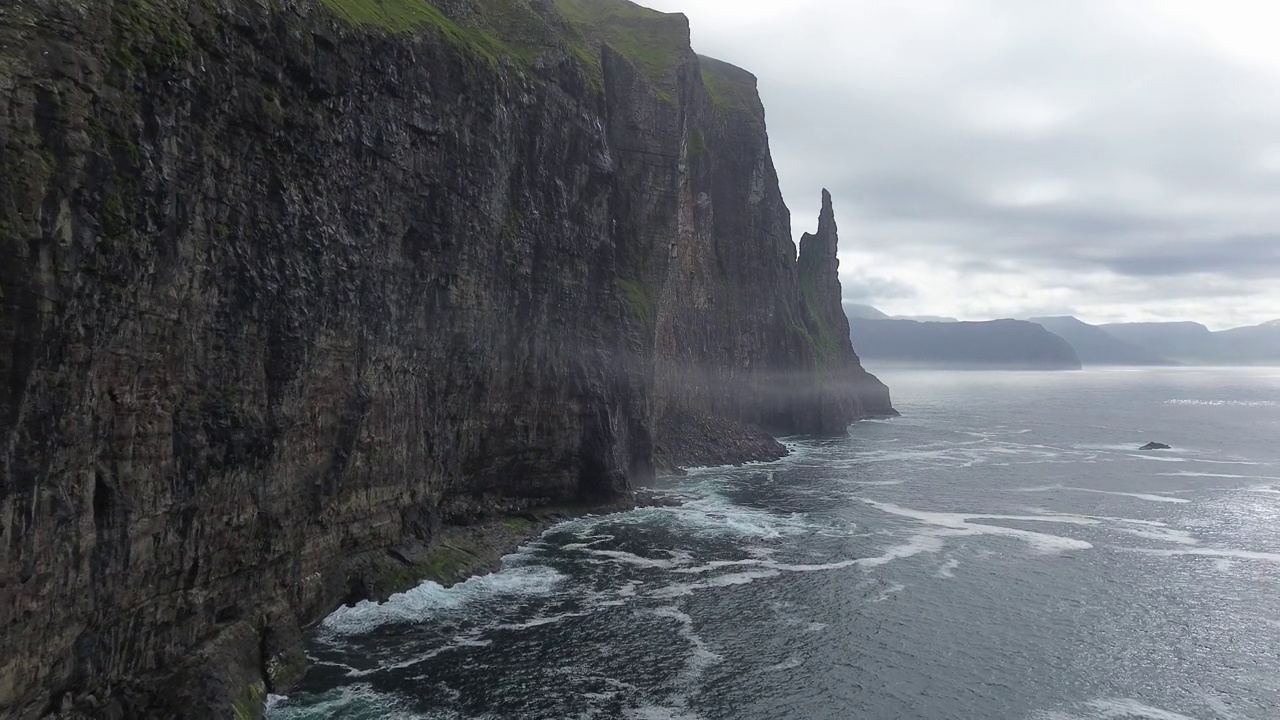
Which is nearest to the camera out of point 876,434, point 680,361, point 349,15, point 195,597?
point 195,597

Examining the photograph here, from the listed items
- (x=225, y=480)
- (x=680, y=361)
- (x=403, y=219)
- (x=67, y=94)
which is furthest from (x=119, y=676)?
(x=680, y=361)

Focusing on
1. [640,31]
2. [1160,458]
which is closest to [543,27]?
[640,31]

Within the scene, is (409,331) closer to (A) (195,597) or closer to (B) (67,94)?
(A) (195,597)

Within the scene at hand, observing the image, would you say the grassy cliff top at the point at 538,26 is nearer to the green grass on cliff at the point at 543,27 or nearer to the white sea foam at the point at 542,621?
the green grass on cliff at the point at 543,27

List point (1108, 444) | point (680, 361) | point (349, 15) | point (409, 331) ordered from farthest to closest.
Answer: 1. point (1108, 444)
2. point (680, 361)
3. point (409, 331)
4. point (349, 15)

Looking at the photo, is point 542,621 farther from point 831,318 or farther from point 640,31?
point 831,318

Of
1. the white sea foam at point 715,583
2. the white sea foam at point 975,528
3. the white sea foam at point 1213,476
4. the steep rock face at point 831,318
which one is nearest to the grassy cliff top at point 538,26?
the white sea foam at point 715,583

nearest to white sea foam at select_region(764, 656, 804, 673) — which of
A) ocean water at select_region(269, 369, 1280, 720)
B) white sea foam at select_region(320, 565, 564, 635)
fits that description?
ocean water at select_region(269, 369, 1280, 720)
